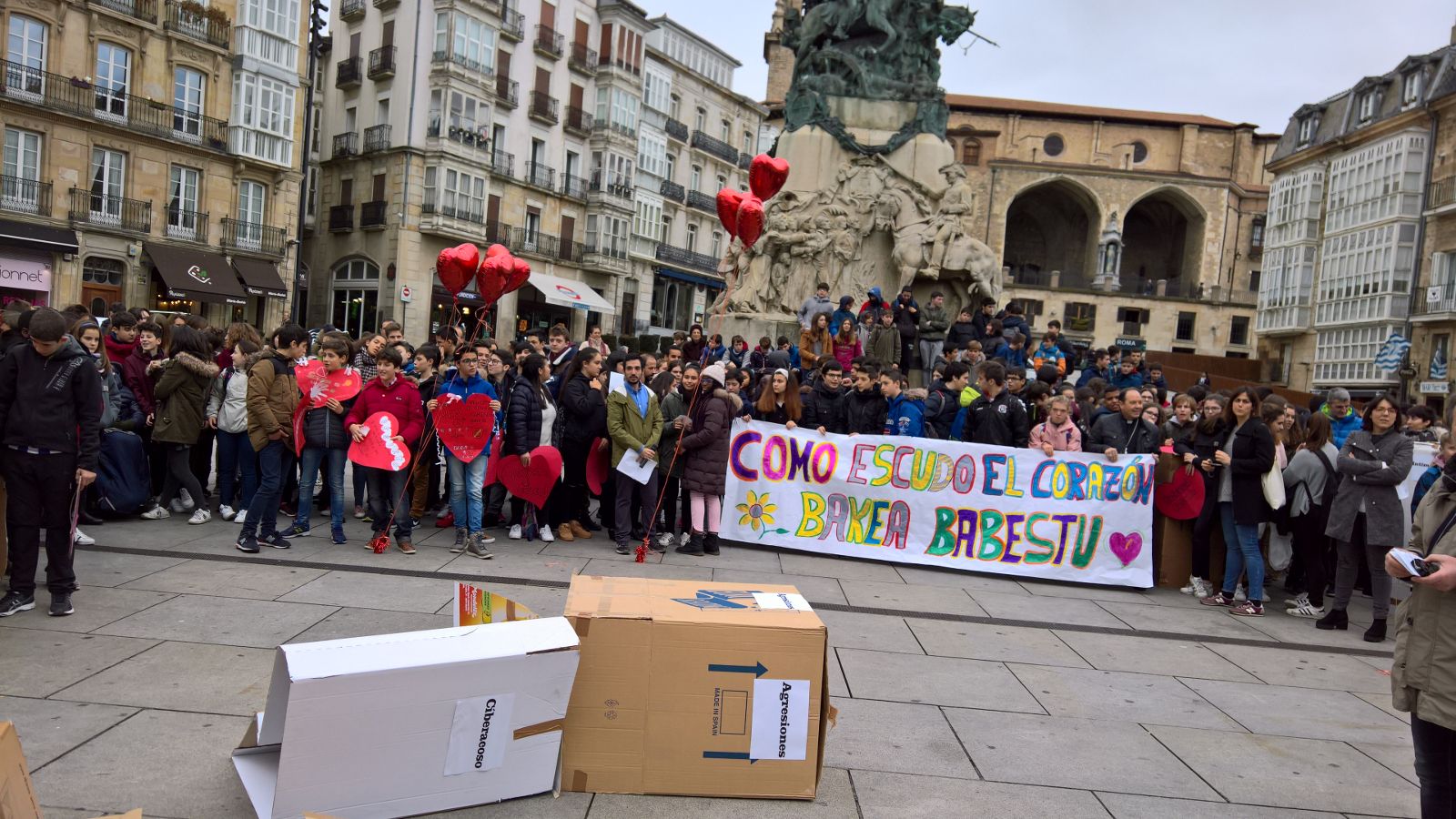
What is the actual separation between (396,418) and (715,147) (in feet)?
168

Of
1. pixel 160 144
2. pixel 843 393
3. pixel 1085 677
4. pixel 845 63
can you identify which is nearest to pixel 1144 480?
pixel 843 393

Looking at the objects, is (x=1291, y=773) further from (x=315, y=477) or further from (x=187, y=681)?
(x=315, y=477)

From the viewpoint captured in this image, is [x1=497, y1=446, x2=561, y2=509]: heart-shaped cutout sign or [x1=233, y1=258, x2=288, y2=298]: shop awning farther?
[x1=233, y1=258, x2=288, y2=298]: shop awning

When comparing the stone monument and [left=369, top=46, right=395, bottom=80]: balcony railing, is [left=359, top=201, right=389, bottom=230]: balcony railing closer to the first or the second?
[left=369, top=46, right=395, bottom=80]: balcony railing

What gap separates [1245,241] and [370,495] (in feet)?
213

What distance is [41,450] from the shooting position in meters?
5.79

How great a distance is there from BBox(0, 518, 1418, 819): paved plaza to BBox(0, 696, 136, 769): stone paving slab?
1 centimetres

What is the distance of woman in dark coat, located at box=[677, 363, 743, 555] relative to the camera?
29.2 ft

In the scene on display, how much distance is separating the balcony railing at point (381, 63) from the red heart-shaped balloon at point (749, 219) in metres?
31.6

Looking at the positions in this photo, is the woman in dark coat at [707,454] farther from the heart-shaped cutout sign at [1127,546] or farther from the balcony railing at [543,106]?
the balcony railing at [543,106]

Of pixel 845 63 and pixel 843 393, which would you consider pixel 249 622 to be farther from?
pixel 845 63

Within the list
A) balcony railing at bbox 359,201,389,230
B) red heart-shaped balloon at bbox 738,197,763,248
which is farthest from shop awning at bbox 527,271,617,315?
red heart-shaped balloon at bbox 738,197,763,248

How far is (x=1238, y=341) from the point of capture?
60719 mm

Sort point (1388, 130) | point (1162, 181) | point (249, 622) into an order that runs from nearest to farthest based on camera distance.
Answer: point (249, 622) < point (1388, 130) < point (1162, 181)
